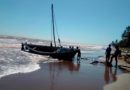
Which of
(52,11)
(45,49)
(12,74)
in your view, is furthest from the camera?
(45,49)

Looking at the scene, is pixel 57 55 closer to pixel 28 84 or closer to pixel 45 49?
pixel 45 49

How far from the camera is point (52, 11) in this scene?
37.9 m

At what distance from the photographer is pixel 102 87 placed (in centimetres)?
1191

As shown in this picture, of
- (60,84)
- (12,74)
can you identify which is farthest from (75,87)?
(12,74)

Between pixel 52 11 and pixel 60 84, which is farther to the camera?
pixel 52 11

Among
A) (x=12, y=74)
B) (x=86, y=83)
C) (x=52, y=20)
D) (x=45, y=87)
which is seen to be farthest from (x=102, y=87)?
(x=52, y=20)

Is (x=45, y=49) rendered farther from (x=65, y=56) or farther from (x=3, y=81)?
(x=3, y=81)

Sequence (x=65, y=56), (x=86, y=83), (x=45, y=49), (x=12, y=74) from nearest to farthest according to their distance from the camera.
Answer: (x=86, y=83), (x=12, y=74), (x=65, y=56), (x=45, y=49)

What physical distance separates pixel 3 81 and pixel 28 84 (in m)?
1.46

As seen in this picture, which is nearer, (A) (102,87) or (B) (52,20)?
(A) (102,87)

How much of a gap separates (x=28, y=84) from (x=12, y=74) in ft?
9.48

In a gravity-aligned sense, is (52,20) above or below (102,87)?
above

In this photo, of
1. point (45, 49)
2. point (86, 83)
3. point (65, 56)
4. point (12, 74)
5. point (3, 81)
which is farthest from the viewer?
point (45, 49)

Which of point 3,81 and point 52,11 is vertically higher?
point 52,11
